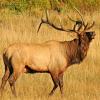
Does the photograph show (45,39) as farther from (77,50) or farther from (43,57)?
(43,57)

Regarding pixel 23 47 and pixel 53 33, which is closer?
pixel 23 47

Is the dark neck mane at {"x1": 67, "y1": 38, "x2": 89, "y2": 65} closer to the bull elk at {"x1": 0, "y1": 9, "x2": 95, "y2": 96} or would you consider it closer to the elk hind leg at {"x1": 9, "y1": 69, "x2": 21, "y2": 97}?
the bull elk at {"x1": 0, "y1": 9, "x2": 95, "y2": 96}

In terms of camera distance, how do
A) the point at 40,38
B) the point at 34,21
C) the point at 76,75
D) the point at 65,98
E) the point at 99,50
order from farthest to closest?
the point at 34,21 < the point at 40,38 < the point at 99,50 < the point at 76,75 < the point at 65,98

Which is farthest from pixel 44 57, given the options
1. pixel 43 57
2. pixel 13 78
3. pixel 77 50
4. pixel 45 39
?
pixel 45 39

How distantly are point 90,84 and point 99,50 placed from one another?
325 cm

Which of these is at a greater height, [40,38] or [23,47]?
[23,47]

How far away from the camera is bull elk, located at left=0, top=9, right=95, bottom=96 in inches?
379

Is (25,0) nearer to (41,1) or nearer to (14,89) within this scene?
(41,1)

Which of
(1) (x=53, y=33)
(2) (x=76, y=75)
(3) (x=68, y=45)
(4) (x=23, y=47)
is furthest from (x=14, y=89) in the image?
(1) (x=53, y=33)

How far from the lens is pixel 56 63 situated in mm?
10000

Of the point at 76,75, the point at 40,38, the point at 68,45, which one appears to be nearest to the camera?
the point at 68,45

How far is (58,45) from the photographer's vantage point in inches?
405

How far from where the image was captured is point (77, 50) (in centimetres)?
1045

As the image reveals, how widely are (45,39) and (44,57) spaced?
17.8 feet
